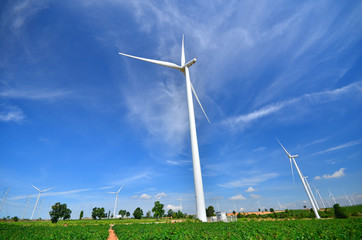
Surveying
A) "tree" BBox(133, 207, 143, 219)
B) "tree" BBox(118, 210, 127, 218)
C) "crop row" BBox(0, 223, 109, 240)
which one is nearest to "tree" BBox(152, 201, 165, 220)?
"tree" BBox(133, 207, 143, 219)

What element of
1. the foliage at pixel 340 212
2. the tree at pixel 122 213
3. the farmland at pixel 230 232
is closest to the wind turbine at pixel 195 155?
the farmland at pixel 230 232

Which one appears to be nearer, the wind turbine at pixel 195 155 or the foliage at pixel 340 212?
the wind turbine at pixel 195 155

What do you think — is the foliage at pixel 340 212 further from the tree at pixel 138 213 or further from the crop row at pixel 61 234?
the tree at pixel 138 213

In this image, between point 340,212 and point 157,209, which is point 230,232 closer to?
point 340,212

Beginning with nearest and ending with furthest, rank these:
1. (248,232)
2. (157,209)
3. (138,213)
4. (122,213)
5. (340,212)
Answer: (248,232) → (340,212) → (157,209) → (138,213) → (122,213)

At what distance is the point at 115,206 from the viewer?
344 feet

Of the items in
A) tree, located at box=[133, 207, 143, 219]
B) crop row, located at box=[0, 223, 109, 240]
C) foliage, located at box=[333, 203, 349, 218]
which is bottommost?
foliage, located at box=[333, 203, 349, 218]

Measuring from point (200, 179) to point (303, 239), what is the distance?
18950mm

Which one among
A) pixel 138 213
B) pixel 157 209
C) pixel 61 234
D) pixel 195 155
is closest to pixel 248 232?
pixel 195 155

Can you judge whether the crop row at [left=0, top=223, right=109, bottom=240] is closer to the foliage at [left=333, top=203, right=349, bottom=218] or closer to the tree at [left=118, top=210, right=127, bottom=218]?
the foliage at [left=333, top=203, right=349, bottom=218]

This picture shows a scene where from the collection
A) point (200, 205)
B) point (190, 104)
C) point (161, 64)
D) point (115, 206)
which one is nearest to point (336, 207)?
point (200, 205)

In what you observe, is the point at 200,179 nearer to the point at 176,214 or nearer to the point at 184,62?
the point at 184,62

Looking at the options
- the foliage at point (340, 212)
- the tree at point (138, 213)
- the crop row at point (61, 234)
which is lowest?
the foliage at point (340, 212)

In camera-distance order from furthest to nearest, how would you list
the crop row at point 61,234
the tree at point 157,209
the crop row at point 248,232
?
the tree at point 157,209 < the crop row at point 61,234 < the crop row at point 248,232
